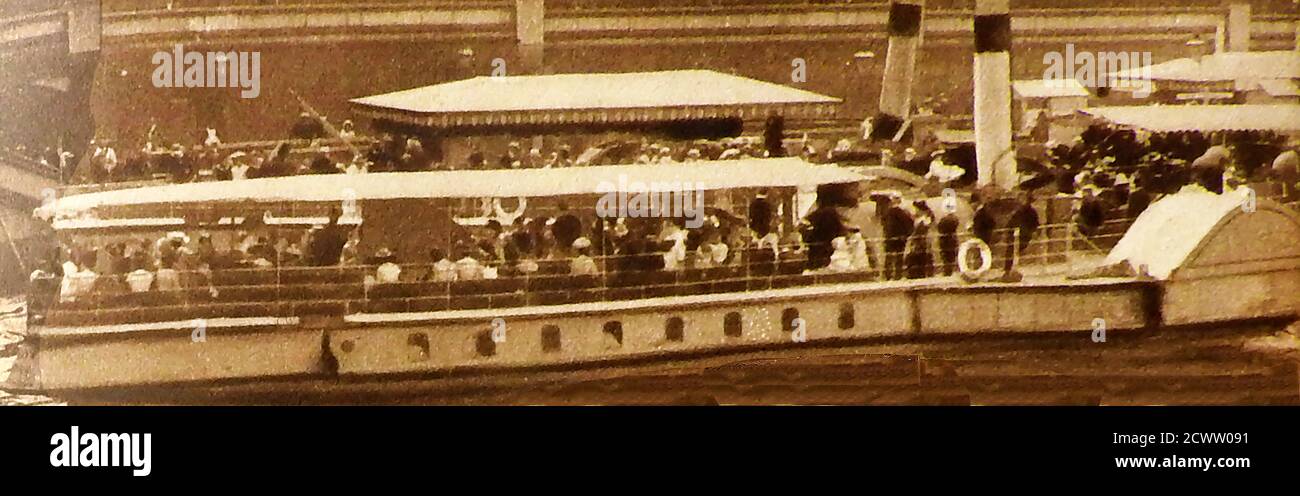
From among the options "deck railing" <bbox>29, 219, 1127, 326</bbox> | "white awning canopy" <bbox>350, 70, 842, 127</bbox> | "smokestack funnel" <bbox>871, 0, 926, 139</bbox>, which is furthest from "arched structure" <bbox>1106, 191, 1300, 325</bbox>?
"white awning canopy" <bbox>350, 70, 842, 127</bbox>

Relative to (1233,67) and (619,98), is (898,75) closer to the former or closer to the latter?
(619,98)

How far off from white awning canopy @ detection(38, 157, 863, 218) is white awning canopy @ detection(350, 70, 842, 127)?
21 centimetres

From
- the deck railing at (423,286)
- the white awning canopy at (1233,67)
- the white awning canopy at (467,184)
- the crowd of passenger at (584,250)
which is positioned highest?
the white awning canopy at (1233,67)

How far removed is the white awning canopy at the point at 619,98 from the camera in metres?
5.06

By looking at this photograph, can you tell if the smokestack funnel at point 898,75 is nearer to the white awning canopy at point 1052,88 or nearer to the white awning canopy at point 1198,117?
the white awning canopy at point 1052,88

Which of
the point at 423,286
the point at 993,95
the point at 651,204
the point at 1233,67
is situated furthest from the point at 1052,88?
the point at 423,286

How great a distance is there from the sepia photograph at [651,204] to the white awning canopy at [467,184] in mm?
13

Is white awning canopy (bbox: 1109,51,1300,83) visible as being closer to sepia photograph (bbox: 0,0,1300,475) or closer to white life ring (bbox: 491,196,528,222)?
sepia photograph (bbox: 0,0,1300,475)

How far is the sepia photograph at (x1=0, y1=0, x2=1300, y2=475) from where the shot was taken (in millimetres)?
4988

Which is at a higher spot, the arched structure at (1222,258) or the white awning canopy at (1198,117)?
the white awning canopy at (1198,117)

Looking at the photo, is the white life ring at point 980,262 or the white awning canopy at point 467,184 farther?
the white life ring at point 980,262

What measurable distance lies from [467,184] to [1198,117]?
2.96m

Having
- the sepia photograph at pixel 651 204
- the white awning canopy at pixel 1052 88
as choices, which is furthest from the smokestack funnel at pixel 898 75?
the white awning canopy at pixel 1052 88
